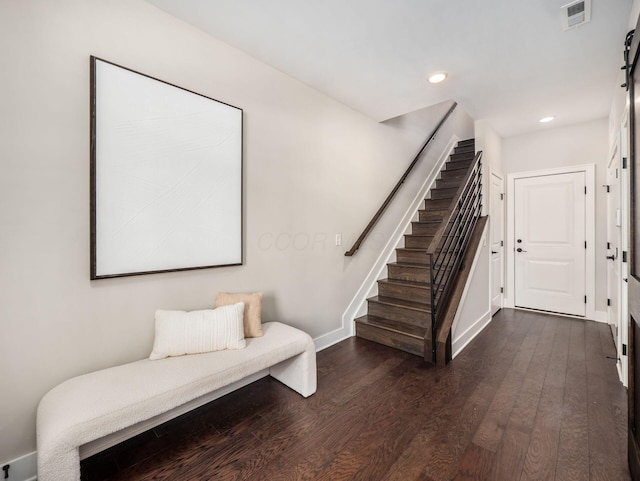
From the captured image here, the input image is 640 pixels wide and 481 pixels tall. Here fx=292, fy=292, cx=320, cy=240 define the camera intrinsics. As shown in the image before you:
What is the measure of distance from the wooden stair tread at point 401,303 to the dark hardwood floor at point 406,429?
554mm

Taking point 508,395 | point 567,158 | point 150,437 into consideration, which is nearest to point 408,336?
point 508,395

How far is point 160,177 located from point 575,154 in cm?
494

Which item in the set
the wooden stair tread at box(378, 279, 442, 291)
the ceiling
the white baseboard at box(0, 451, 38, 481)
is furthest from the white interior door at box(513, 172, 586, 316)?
the white baseboard at box(0, 451, 38, 481)

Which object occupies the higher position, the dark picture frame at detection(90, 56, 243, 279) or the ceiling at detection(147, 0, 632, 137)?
the ceiling at detection(147, 0, 632, 137)

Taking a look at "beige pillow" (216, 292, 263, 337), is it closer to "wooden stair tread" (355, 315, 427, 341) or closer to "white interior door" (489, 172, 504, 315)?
"wooden stair tread" (355, 315, 427, 341)

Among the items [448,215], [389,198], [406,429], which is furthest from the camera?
[389,198]

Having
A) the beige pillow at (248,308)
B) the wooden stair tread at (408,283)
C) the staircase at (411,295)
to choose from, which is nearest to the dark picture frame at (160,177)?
the beige pillow at (248,308)

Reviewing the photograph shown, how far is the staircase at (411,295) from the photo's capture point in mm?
2826

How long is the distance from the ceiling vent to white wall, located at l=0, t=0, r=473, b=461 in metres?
1.84

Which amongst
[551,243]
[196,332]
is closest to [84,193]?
[196,332]

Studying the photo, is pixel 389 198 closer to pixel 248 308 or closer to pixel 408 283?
pixel 408 283

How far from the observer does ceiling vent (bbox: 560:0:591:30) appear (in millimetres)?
1725

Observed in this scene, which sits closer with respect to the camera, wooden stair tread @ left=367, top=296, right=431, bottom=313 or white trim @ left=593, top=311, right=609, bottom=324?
wooden stair tread @ left=367, top=296, right=431, bottom=313

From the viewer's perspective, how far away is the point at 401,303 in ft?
10.5
